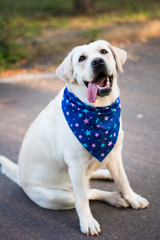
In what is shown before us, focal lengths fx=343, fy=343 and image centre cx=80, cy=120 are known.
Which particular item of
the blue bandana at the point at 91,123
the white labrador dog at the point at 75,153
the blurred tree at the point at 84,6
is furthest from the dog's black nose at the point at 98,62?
the blurred tree at the point at 84,6

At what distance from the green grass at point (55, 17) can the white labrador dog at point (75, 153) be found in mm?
5082

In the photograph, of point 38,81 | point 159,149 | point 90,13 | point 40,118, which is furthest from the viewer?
point 90,13

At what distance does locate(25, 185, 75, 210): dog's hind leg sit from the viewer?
330 centimetres

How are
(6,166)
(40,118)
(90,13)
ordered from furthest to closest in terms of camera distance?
1. (90,13)
2. (6,166)
3. (40,118)

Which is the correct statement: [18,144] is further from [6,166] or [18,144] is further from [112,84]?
[112,84]

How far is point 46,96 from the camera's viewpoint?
6453 mm

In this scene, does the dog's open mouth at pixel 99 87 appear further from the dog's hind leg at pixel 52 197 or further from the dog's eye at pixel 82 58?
the dog's hind leg at pixel 52 197

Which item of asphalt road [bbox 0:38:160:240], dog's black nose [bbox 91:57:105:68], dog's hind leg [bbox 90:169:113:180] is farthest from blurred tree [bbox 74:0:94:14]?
dog's black nose [bbox 91:57:105:68]

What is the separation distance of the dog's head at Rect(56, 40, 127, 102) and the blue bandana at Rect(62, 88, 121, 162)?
6.2 inches

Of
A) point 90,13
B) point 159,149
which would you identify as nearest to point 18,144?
point 159,149

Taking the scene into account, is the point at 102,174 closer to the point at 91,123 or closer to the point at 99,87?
the point at 91,123

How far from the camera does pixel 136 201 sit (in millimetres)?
3369

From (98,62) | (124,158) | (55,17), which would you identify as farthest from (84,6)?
(98,62)

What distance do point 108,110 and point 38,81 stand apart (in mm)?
4319
